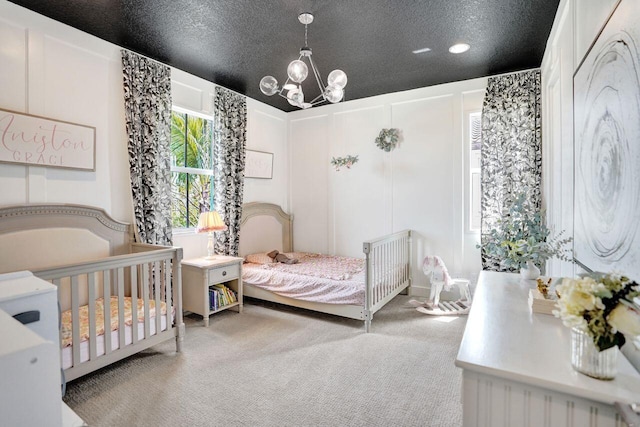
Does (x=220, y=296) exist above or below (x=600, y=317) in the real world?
below

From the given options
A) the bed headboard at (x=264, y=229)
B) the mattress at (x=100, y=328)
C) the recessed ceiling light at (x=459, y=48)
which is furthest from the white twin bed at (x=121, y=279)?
the recessed ceiling light at (x=459, y=48)

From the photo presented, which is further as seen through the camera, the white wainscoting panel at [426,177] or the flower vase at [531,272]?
the white wainscoting panel at [426,177]

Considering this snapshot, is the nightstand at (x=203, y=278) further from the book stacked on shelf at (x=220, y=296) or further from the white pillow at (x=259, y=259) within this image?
the white pillow at (x=259, y=259)

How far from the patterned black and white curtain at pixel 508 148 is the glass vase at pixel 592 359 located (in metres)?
2.52

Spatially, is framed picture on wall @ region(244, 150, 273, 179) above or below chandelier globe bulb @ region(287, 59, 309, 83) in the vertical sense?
below

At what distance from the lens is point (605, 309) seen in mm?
809

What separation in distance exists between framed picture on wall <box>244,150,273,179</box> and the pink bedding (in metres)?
1.22

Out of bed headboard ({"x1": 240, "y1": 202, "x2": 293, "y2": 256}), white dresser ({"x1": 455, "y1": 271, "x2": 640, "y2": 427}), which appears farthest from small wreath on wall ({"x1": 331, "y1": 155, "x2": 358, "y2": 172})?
white dresser ({"x1": 455, "y1": 271, "x2": 640, "y2": 427})

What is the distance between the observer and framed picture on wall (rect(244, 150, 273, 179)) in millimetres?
4180

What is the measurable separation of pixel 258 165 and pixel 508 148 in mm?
2973

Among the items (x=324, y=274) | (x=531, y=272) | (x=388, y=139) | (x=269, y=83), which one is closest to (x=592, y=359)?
(x=531, y=272)

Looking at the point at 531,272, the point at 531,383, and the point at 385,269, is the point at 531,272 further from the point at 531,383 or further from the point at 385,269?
the point at 385,269

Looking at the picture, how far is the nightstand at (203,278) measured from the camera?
121 inches

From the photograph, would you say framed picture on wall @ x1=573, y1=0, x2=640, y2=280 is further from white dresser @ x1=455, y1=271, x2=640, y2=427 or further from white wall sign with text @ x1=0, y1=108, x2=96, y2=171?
white wall sign with text @ x1=0, y1=108, x2=96, y2=171
